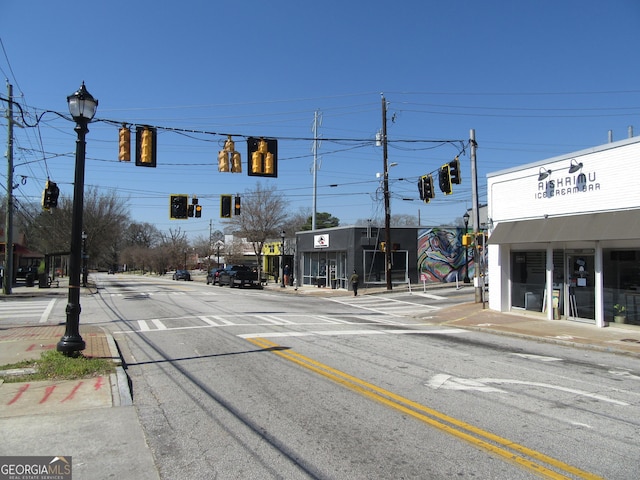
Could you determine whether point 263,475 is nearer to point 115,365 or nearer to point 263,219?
point 115,365

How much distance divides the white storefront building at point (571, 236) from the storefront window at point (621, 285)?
1.0 inches

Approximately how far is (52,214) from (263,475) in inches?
1888

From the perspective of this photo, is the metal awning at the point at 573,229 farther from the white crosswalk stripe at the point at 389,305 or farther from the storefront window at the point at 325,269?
the storefront window at the point at 325,269

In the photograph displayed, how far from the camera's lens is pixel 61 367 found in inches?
306

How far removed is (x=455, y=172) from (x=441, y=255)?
16946 millimetres

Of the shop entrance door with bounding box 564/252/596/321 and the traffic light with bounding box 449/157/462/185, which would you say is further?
the traffic light with bounding box 449/157/462/185

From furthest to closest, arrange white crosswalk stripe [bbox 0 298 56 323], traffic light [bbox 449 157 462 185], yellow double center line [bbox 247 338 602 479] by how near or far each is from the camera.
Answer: traffic light [bbox 449 157 462 185]
white crosswalk stripe [bbox 0 298 56 323]
yellow double center line [bbox 247 338 602 479]

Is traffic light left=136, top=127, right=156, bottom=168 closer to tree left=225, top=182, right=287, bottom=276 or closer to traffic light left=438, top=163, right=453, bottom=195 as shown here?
traffic light left=438, top=163, right=453, bottom=195

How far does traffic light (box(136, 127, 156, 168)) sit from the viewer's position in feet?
47.0

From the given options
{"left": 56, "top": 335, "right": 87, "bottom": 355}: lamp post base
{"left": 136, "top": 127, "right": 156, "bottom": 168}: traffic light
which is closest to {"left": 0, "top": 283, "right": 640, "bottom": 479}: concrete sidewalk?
{"left": 56, "top": 335, "right": 87, "bottom": 355}: lamp post base

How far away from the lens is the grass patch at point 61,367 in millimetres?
7391

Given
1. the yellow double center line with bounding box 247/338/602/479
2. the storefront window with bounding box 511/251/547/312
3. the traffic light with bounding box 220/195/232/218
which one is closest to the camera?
Result: the yellow double center line with bounding box 247/338/602/479

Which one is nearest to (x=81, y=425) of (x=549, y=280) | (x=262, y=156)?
(x=262, y=156)

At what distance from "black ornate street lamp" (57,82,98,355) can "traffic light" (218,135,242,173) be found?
6.69m
